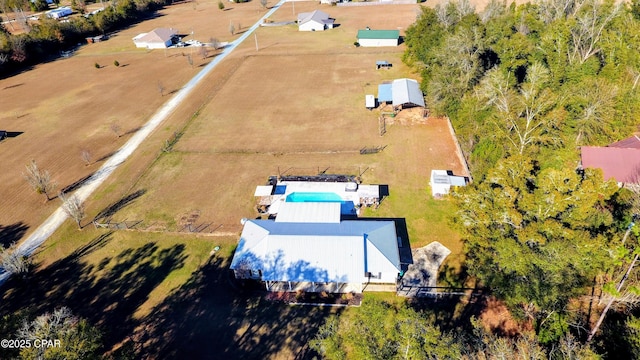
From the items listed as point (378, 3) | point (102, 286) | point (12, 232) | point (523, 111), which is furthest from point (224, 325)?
point (378, 3)

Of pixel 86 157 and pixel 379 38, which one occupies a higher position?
pixel 379 38

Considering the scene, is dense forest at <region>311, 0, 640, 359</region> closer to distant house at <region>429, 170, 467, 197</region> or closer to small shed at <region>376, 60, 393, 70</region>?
distant house at <region>429, 170, 467, 197</region>

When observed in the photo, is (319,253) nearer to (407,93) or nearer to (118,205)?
(118,205)

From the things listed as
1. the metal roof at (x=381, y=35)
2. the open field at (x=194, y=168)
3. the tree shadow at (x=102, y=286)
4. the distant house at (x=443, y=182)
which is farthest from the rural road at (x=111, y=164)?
the distant house at (x=443, y=182)

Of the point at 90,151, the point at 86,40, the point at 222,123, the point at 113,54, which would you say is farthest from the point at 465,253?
the point at 86,40

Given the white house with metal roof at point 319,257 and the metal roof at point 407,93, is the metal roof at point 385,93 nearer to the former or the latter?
the metal roof at point 407,93
